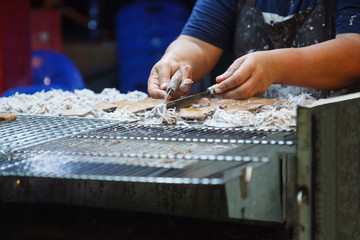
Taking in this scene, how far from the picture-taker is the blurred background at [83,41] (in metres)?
4.78

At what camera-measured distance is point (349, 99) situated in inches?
47.7

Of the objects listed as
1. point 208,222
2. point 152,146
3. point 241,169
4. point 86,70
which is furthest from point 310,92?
point 86,70

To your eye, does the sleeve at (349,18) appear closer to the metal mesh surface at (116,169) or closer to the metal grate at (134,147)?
the metal grate at (134,147)

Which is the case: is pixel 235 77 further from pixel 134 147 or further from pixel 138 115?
pixel 134 147

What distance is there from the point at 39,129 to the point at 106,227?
1.55 ft

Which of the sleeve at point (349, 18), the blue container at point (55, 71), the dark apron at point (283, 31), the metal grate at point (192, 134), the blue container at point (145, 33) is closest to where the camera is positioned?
the metal grate at point (192, 134)

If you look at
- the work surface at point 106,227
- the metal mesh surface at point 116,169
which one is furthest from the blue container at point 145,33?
the metal mesh surface at point 116,169

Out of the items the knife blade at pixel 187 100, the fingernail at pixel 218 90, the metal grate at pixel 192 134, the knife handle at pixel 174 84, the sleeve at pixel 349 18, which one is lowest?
the metal grate at pixel 192 134

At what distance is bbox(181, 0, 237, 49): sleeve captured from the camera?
270cm

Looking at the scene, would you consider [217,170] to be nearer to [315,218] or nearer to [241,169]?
[241,169]

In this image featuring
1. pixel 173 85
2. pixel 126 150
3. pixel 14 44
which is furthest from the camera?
pixel 14 44

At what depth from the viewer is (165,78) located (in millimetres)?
2160

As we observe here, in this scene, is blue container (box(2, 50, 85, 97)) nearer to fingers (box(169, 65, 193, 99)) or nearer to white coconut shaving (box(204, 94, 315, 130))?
→ fingers (box(169, 65, 193, 99))

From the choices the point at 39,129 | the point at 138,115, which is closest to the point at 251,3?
the point at 138,115
